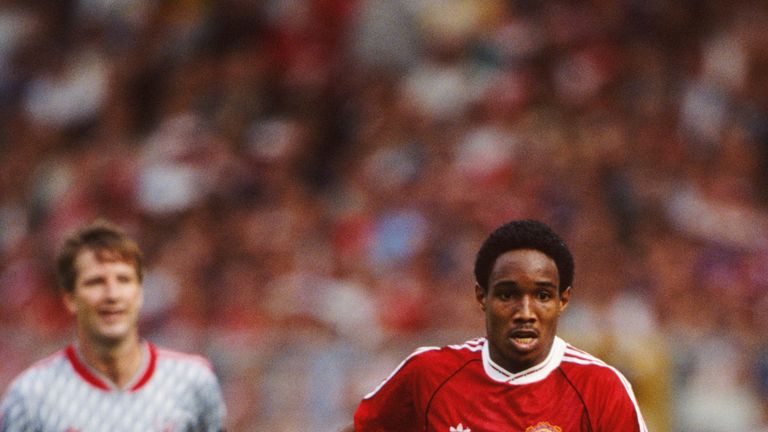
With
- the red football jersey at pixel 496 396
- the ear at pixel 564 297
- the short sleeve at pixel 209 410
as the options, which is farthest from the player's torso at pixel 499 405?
the short sleeve at pixel 209 410

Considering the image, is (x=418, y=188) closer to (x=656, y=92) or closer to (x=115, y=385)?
(x=656, y=92)

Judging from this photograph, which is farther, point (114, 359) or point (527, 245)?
point (114, 359)

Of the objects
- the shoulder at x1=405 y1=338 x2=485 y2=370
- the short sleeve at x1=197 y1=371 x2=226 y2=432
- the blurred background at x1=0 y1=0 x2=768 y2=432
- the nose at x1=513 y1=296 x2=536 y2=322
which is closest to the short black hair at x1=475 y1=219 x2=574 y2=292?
the nose at x1=513 y1=296 x2=536 y2=322

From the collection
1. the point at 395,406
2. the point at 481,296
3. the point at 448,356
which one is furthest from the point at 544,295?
the point at 395,406

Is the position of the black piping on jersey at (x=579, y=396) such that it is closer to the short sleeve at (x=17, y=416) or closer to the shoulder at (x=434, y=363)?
the shoulder at (x=434, y=363)

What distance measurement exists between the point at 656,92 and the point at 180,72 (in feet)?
13.7

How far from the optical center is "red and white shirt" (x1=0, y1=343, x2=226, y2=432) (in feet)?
18.9

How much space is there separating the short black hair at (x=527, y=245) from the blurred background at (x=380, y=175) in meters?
3.71

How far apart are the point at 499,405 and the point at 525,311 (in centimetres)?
40

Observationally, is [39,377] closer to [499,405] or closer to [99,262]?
[99,262]

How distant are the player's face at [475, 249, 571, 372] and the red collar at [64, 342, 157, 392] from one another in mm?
1576

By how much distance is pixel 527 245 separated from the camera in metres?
5.17

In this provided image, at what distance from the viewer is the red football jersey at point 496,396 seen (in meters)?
5.05

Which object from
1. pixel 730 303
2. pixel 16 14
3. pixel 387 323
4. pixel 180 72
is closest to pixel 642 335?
pixel 730 303
